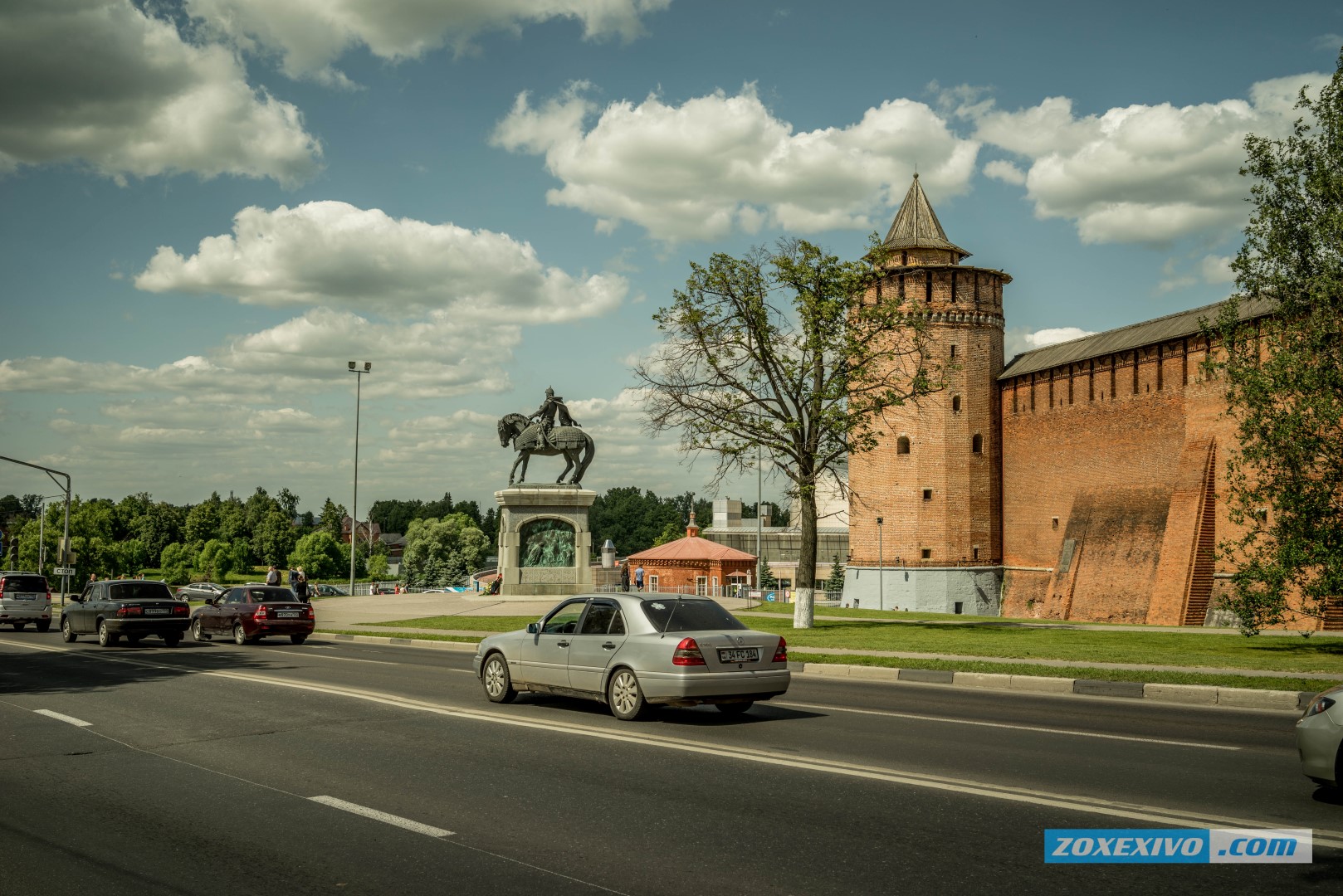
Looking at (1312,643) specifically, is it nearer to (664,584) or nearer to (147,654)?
(147,654)

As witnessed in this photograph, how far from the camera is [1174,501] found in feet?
132

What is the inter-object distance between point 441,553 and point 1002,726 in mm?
95145

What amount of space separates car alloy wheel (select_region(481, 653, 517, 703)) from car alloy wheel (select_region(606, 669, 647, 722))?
6.00ft

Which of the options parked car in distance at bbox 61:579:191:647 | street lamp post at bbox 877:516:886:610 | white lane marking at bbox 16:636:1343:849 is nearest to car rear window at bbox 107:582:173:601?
parked car in distance at bbox 61:579:191:647

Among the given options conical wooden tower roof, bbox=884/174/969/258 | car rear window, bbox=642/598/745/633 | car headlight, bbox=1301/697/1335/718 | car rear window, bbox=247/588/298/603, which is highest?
conical wooden tower roof, bbox=884/174/969/258

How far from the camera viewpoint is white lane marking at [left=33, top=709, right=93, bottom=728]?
1091 centimetres

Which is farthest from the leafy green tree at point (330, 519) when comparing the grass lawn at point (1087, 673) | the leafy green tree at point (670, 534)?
the grass lawn at point (1087, 673)

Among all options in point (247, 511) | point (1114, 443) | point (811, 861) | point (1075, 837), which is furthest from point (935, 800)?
point (247, 511)

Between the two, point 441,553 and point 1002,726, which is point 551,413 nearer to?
point 1002,726

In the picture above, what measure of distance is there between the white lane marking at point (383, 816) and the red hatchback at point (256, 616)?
60.2 ft

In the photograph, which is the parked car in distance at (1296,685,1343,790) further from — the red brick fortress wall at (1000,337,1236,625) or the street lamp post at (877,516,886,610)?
the street lamp post at (877,516,886,610)

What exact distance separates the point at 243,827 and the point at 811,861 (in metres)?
3.42

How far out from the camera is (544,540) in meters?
37.6

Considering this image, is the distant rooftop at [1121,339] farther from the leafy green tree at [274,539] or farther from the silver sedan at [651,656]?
the leafy green tree at [274,539]
